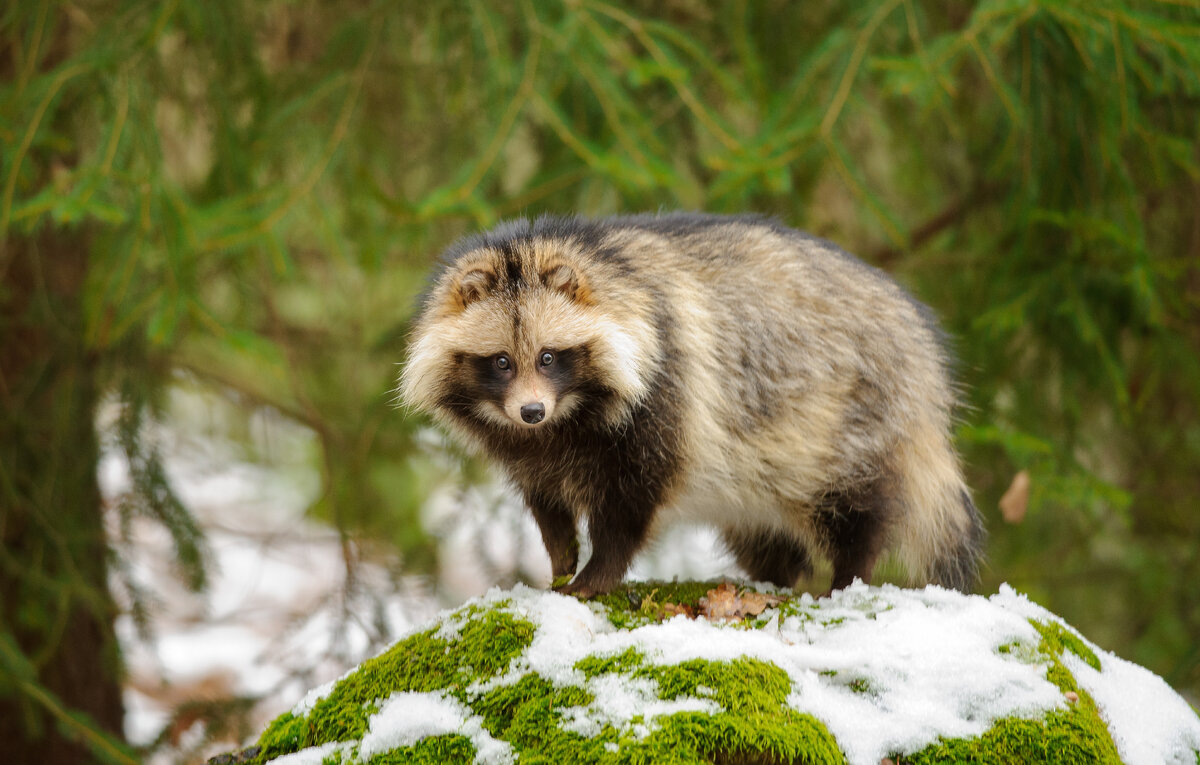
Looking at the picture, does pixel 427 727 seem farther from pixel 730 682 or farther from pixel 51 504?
pixel 51 504

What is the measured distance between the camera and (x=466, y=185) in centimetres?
489

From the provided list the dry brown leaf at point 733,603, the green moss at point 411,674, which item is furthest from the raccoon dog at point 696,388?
the green moss at point 411,674

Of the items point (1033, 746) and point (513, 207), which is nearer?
point (1033, 746)

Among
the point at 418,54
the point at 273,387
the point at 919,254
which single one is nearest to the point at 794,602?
the point at 919,254

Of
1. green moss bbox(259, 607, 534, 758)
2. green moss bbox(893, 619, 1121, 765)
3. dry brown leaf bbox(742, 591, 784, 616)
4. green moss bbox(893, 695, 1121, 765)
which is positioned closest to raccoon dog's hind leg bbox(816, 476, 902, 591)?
dry brown leaf bbox(742, 591, 784, 616)

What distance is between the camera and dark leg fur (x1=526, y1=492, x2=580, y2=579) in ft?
14.1

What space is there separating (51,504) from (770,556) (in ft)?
13.1

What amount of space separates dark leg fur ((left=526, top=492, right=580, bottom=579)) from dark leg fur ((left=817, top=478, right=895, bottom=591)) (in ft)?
3.37

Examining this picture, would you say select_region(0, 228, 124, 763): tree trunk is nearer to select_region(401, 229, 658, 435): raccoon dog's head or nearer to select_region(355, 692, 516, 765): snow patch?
select_region(401, 229, 658, 435): raccoon dog's head

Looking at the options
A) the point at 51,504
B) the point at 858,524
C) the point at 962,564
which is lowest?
the point at 51,504

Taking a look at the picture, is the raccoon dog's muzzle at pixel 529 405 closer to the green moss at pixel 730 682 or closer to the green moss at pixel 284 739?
the green moss at pixel 730 682

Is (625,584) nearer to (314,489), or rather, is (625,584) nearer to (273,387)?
→ (273,387)

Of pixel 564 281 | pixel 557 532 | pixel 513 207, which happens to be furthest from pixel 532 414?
pixel 513 207

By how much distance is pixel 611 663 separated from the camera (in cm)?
304
